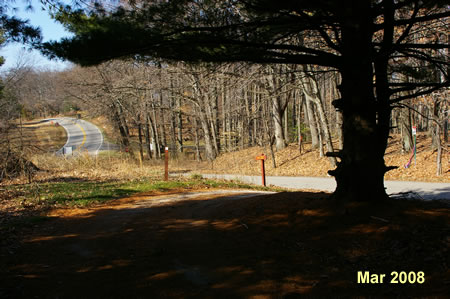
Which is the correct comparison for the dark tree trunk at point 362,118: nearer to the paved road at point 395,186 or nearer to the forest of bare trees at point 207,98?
the paved road at point 395,186

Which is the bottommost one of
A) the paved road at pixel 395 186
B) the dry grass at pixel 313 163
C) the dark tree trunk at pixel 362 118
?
the paved road at pixel 395 186

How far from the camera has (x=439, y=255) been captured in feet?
14.6

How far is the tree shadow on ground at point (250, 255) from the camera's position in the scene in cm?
419

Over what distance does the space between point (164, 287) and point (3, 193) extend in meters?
10.5

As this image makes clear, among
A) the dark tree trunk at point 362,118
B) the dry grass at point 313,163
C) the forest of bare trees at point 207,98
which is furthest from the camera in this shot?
the forest of bare trees at point 207,98

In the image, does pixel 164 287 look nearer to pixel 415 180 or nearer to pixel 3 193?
pixel 3 193

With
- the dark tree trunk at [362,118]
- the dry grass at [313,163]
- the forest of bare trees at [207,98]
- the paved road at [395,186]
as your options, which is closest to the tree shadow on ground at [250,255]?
the dark tree trunk at [362,118]

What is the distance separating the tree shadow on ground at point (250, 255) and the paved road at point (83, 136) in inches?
1433

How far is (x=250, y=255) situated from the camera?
17.3 ft

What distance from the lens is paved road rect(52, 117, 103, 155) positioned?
4713cm

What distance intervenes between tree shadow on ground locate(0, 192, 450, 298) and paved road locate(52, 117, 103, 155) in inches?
1433

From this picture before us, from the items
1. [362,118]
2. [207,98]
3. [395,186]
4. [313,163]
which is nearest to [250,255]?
[362,118]

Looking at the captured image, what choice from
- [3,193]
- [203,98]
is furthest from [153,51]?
[203,98]

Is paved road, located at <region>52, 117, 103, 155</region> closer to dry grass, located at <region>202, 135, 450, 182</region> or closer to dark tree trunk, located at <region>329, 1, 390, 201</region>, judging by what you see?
dry grass, located at <region>202, 135, 450, 182</region>
